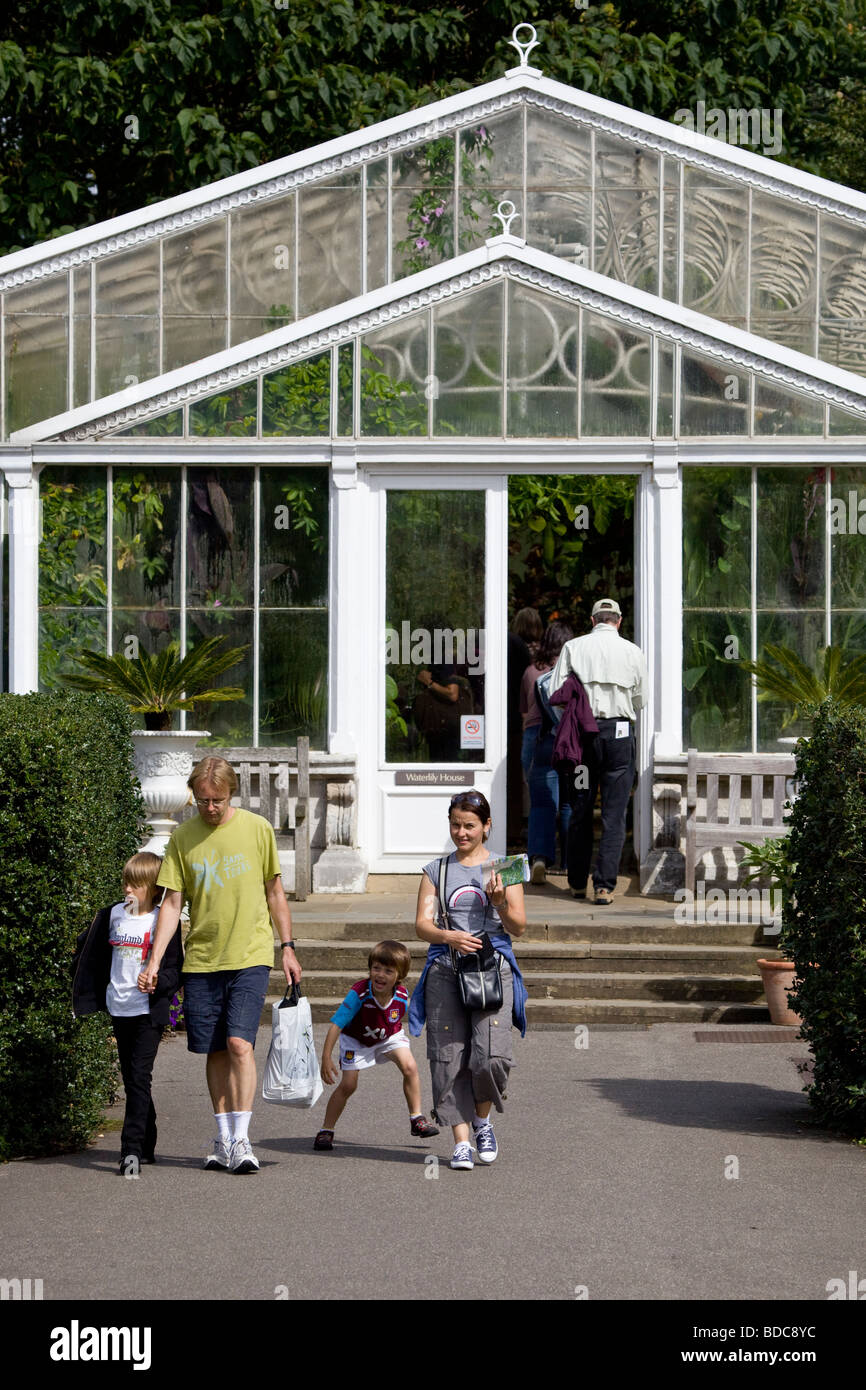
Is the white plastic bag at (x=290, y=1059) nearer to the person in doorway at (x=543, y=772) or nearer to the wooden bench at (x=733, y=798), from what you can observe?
the wooden bench at (x=733, y=798)

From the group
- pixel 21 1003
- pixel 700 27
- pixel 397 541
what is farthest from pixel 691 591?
pixel 700 27

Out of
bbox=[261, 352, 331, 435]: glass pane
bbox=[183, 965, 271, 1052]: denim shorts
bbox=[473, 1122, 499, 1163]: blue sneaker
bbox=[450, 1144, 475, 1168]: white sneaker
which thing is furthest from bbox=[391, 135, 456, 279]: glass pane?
bbox=[450, 1144, 475, 1168]: white sneaker

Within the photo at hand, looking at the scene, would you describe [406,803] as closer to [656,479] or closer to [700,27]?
[656,479]

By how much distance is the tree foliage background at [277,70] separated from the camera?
20.2 m

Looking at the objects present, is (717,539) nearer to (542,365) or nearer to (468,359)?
(542,365)

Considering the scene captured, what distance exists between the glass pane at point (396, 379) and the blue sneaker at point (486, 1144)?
696cm

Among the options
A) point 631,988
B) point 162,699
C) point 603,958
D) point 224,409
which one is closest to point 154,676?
point 162,699

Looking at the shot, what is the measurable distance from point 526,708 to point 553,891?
162 centimetres

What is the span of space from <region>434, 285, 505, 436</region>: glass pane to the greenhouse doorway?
65.8 inches

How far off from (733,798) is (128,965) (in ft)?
19.1

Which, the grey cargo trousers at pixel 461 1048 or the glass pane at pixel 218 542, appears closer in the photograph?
the grey cargo trousers at pixel 461 1048

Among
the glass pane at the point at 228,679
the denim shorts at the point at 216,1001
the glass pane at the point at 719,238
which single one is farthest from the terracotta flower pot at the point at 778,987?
the glass pane at the point at 719,238

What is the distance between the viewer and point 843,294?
13.8 m

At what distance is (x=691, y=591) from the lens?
13281mm
